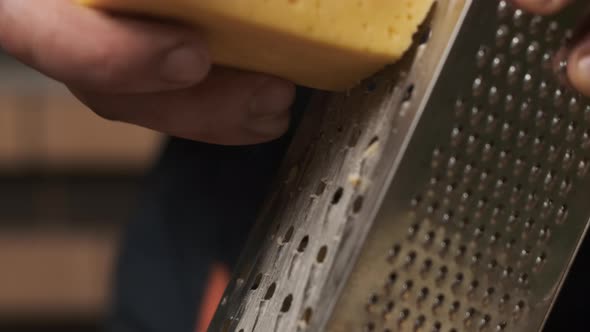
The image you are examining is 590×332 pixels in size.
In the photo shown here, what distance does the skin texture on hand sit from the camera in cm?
55

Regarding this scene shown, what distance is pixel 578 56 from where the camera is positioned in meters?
0.57

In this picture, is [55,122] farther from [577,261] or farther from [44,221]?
A: [577,261]

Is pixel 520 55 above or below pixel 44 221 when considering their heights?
above

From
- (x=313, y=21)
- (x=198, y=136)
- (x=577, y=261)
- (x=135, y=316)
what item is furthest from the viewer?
(x=135, y=316)

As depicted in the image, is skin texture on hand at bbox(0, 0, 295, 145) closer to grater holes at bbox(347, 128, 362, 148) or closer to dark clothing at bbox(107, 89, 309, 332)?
grater holes at bbox(347, 128, 362, 148)

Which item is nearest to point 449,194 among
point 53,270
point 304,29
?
point 304,29

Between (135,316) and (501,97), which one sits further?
(135,316)

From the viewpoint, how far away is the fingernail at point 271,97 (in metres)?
0.66

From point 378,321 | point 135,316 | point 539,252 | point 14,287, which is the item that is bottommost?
point 14,287

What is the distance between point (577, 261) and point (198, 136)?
536 mm

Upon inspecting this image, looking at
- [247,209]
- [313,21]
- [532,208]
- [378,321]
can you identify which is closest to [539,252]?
[532,208]

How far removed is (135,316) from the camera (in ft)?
4.44

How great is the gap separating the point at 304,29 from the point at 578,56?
20 cm

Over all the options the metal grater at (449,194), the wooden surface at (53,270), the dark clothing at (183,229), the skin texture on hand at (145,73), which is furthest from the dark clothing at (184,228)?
the wooden surface at (53,270)
